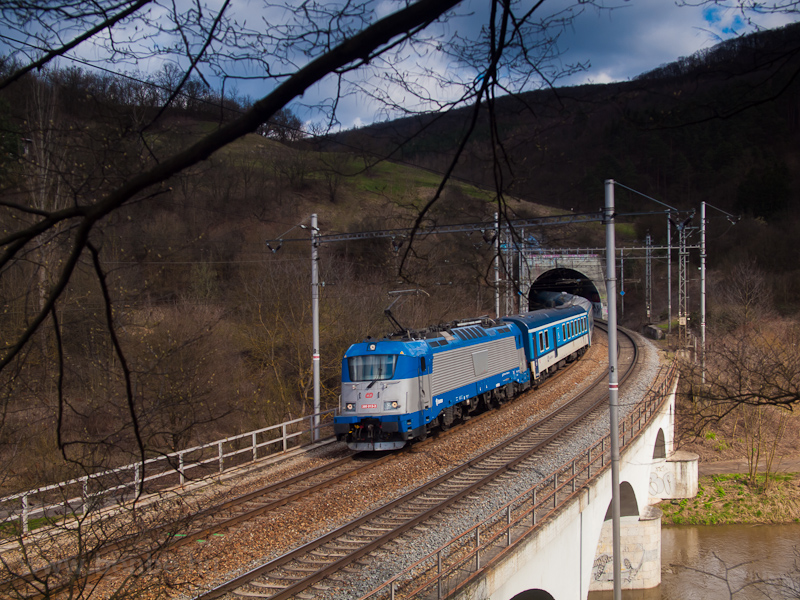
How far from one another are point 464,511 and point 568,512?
7.51 feet

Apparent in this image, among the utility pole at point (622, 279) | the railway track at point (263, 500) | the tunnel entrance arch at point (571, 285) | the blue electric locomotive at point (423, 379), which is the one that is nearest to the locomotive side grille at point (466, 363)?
the blue electric locomotive at point (423, 379)

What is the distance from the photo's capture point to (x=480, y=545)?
8.77 metres

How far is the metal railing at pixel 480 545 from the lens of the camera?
782cm

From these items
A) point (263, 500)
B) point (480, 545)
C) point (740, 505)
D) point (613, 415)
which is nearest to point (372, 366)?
point (263, 500)

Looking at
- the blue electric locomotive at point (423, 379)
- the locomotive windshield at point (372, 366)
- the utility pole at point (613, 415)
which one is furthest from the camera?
the locomotive windshield at point (372, 366)

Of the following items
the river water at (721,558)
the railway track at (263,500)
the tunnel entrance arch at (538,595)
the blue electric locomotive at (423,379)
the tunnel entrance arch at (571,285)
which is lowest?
the river water at (721,558)

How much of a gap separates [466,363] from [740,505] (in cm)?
1740

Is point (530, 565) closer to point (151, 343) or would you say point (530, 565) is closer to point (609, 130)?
point (609, 130)

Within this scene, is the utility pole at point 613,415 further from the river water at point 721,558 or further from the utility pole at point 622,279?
the utility pole at point 622,279

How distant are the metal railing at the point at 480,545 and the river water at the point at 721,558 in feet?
35.1

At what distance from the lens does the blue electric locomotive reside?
1552 cm

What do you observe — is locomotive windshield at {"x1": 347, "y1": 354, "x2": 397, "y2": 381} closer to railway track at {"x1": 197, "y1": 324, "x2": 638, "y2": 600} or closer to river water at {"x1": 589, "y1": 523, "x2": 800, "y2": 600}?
railway track at {"x1": 197, "y1": 324, "x2": 638, "y2": 600}

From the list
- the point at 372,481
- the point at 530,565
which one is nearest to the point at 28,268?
the point at 372,481

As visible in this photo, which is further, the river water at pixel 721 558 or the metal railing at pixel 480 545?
the river water at pixel 721 558
